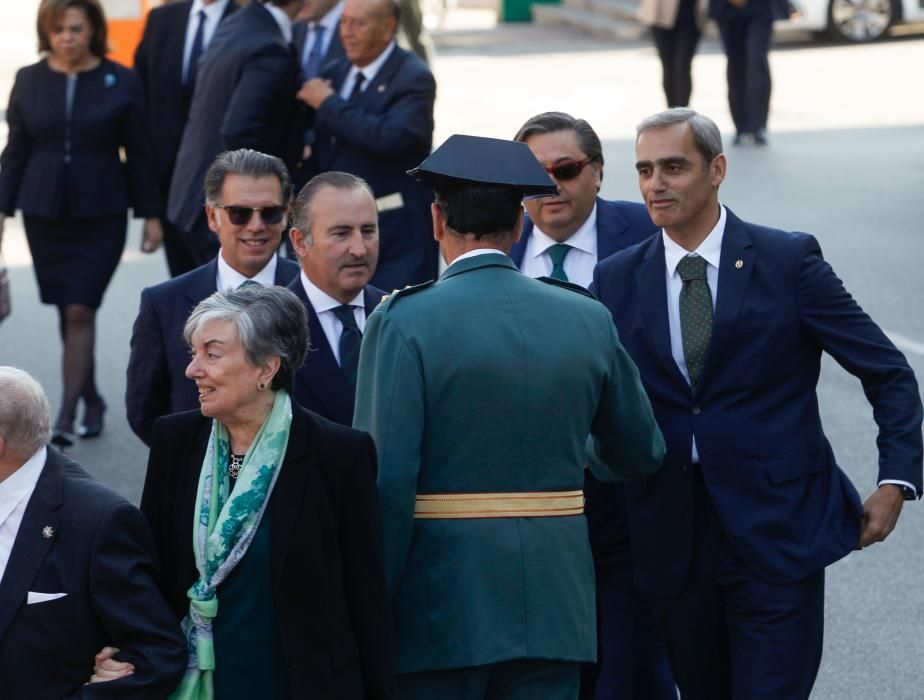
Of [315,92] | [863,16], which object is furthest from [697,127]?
[863,16]

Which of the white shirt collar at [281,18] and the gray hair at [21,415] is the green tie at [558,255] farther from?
the white shirt collar at [281,18]

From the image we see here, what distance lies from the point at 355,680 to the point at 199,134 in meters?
4.88

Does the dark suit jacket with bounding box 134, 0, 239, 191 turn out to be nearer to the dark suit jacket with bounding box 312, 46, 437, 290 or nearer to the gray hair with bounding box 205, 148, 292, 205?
the dark suit jacket with bounding box 312, 46, 437, 290

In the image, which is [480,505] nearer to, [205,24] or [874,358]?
[874,358]

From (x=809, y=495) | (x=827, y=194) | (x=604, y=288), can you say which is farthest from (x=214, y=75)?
(x=827, y=194)

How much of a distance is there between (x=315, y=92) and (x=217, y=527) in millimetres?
4477

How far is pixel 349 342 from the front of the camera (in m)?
5.13

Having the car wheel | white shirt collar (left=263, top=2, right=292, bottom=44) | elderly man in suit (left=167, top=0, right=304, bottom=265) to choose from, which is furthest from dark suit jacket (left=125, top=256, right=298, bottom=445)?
the car wheel

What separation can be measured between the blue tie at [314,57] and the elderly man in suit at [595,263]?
11.7ft

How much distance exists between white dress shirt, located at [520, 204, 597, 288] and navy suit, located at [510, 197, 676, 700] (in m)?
0.03

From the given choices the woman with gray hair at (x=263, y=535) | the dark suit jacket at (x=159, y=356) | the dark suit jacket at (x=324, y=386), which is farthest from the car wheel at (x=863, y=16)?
the woman with gray hair at (x=263, y=535)

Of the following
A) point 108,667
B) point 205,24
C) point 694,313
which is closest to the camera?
point 108,667

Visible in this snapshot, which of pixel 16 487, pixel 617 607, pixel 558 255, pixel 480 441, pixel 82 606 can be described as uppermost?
pixel 558 255

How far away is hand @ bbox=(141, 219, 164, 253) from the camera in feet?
29.6
